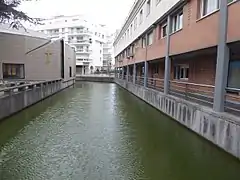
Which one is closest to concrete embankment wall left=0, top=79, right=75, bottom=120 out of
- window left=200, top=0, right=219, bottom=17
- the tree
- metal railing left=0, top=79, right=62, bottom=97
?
metal railing left=0, top=79, right=62, bottom=97

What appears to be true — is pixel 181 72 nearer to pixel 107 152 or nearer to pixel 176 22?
pixel 176 22

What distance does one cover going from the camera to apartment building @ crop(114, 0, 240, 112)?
694 centimetres

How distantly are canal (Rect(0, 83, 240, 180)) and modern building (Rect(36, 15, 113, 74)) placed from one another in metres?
58.4

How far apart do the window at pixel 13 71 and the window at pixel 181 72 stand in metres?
14.1

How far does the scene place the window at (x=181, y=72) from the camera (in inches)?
575

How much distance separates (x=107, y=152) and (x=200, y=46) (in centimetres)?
508

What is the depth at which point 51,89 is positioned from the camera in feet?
68.2

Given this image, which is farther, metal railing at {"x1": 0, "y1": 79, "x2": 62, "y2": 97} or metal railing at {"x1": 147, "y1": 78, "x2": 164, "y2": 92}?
metal railing at {"x1": 147, "y1": 78, "x2": 164, "y2": 92}

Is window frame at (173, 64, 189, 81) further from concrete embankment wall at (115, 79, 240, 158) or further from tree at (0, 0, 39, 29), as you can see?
tree at (0, 0, 39, 29)

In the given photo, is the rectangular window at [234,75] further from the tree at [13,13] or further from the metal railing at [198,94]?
the tree at [13,13]

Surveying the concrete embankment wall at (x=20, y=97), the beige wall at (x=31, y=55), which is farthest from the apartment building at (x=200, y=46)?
the beige wall at (x=31, y=55)

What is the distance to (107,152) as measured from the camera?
625 cm

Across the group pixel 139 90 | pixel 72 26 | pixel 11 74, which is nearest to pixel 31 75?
pixel 11 74

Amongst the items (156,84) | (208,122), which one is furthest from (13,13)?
(208,122)
